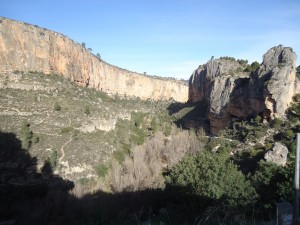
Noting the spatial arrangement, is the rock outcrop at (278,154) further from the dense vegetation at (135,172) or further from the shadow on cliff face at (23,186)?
the shadow on cliff face at (23,186)

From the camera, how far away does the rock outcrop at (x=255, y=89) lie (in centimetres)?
3719

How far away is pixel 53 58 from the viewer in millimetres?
55844

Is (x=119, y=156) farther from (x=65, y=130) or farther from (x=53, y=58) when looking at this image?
(x=53, y=58)

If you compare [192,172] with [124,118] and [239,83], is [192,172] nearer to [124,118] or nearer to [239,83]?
[239,83]

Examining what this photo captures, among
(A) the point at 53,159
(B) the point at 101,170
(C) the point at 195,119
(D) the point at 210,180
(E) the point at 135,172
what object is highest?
(C) the point at 195,119

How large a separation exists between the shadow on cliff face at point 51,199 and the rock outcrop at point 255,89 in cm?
1964

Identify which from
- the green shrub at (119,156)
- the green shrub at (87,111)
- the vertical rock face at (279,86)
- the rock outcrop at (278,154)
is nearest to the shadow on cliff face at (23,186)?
the green shrub at (119,156)

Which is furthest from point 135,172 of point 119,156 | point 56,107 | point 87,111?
point 87,111

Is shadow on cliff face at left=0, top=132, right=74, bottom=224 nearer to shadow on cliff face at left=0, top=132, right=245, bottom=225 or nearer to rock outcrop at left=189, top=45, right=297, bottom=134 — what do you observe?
shadow on cliff face at left=0, top=132, right=245, bottom=225

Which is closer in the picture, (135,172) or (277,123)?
(135,172)

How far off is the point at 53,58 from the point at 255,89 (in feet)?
113

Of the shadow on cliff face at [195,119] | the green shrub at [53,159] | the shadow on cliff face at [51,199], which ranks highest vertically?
the shadow on cliff face at [195,119]

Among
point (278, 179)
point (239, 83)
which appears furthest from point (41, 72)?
point (278, 179)

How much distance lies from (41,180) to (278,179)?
21074mm
